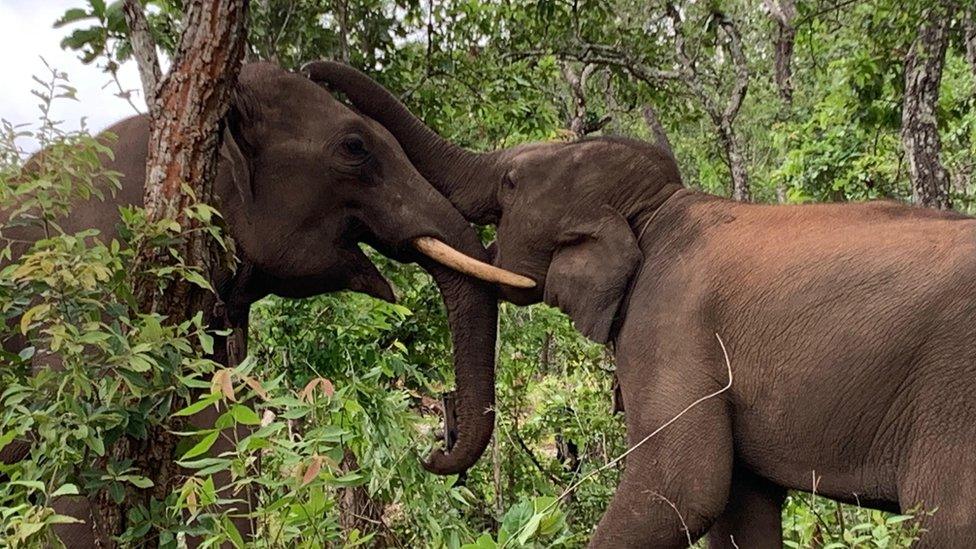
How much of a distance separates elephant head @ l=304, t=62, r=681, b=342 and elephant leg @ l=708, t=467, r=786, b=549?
30.1 inches

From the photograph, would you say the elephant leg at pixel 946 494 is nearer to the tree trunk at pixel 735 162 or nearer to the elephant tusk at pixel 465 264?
the elephant tusk at pixel 465 264

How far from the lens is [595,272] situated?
3.78m

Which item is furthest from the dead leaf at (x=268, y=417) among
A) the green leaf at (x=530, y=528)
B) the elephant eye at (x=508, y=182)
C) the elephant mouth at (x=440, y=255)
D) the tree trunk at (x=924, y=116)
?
the tree trunk at (x=924, y=116)

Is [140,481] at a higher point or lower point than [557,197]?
lower

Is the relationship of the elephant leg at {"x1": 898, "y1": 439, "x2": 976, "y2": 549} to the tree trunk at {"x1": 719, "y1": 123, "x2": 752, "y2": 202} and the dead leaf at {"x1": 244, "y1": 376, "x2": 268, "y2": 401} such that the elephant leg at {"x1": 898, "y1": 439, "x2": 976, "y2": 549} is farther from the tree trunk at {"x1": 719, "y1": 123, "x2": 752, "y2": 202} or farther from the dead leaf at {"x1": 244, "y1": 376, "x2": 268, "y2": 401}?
the tree trunk at {"x1": 719, "y1": 123, "x2": 752, "y2": 202}

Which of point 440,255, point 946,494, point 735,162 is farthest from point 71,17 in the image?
point 735,162

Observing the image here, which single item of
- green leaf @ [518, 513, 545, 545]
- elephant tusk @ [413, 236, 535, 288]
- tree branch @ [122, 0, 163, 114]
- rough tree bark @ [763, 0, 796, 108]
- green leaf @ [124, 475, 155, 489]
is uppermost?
rough tree bark @ [763, 0, 796, 108]

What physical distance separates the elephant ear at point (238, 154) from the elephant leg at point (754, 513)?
2017 mm

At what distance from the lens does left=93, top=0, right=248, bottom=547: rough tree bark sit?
7.72 ft

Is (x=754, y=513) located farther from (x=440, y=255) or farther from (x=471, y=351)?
(x=440, y=255)

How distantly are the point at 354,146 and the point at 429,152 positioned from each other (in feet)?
1.76

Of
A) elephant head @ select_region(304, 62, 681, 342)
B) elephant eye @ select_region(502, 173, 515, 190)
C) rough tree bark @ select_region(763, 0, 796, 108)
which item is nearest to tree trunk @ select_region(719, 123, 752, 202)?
elephant head @ select_region(304, 62, 681, 342)

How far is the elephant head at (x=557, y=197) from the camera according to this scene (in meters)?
3.80

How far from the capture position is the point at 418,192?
3.94m
